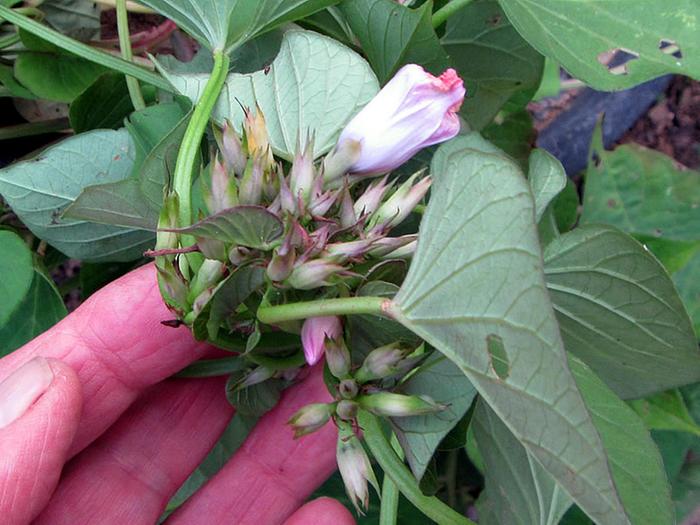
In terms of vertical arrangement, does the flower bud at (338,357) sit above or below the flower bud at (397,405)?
above

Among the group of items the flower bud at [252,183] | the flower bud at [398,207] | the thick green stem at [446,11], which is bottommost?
the flower bud at [398,207]

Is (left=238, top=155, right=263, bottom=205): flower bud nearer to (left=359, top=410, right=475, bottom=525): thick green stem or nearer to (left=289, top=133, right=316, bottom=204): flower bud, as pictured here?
(left=289, top=133, right=316, bottom=204): flower bud

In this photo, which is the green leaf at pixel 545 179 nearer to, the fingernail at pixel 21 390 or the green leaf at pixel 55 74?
the fingernail at pixel 21 390

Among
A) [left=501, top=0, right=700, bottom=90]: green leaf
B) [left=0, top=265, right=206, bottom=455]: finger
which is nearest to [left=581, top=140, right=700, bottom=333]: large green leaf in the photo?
[left=501, top=0, right=700, bottom=90]: green leaf

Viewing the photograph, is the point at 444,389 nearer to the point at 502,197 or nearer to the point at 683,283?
the point at 502,197

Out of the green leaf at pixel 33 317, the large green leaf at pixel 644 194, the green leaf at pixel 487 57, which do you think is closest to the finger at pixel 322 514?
the green leaf at pixel 33 317

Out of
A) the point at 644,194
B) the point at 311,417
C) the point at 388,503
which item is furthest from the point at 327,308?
the point at 644,194
